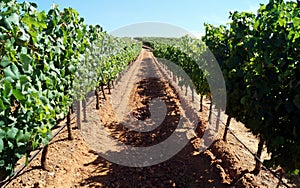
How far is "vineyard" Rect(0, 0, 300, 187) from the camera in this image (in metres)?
3.71

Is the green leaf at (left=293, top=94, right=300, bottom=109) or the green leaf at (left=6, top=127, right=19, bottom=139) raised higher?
the green leaf at (left=293, top=94, right=300, bottom=109)

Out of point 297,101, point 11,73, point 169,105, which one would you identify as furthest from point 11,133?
point 169,105

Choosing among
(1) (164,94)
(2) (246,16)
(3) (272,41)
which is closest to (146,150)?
(2) (246,16)

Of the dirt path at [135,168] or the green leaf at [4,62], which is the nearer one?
the green leaf at [4,62]

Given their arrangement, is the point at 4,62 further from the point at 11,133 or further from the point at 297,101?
the point at 297,101

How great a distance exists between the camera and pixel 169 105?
14.3m

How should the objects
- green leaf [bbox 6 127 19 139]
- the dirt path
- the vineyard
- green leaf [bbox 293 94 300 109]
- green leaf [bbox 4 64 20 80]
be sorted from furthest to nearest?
the dirt path → the vineyard → green leaf [bbox 293 94 300 109] → green leaf [bbox 6 127 19 139] → green leaf [bbox 4 64 20 80]

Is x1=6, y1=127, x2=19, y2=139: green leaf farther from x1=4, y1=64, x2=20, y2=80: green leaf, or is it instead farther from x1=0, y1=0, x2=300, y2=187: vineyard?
x1=4, y1=64, x2=20, y2=80: green leaf

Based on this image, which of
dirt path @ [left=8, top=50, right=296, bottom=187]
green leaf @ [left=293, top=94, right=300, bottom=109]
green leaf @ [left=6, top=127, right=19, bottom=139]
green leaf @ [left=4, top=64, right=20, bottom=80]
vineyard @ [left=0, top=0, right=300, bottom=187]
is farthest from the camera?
dirt path @ [left=8, top=50, right=296, bottom=187]

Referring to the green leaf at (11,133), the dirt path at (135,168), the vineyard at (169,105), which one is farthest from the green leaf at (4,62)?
the dirt path at (135,168)

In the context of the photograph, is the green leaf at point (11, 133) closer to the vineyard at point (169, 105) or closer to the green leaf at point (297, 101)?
the vineyard at point (169, 105)

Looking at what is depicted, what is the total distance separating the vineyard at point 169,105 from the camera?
3.71m

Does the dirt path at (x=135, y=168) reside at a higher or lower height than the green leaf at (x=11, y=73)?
lower

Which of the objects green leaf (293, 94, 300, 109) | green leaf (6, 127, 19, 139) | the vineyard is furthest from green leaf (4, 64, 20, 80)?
green leaf (293, 94, 300, 109)
